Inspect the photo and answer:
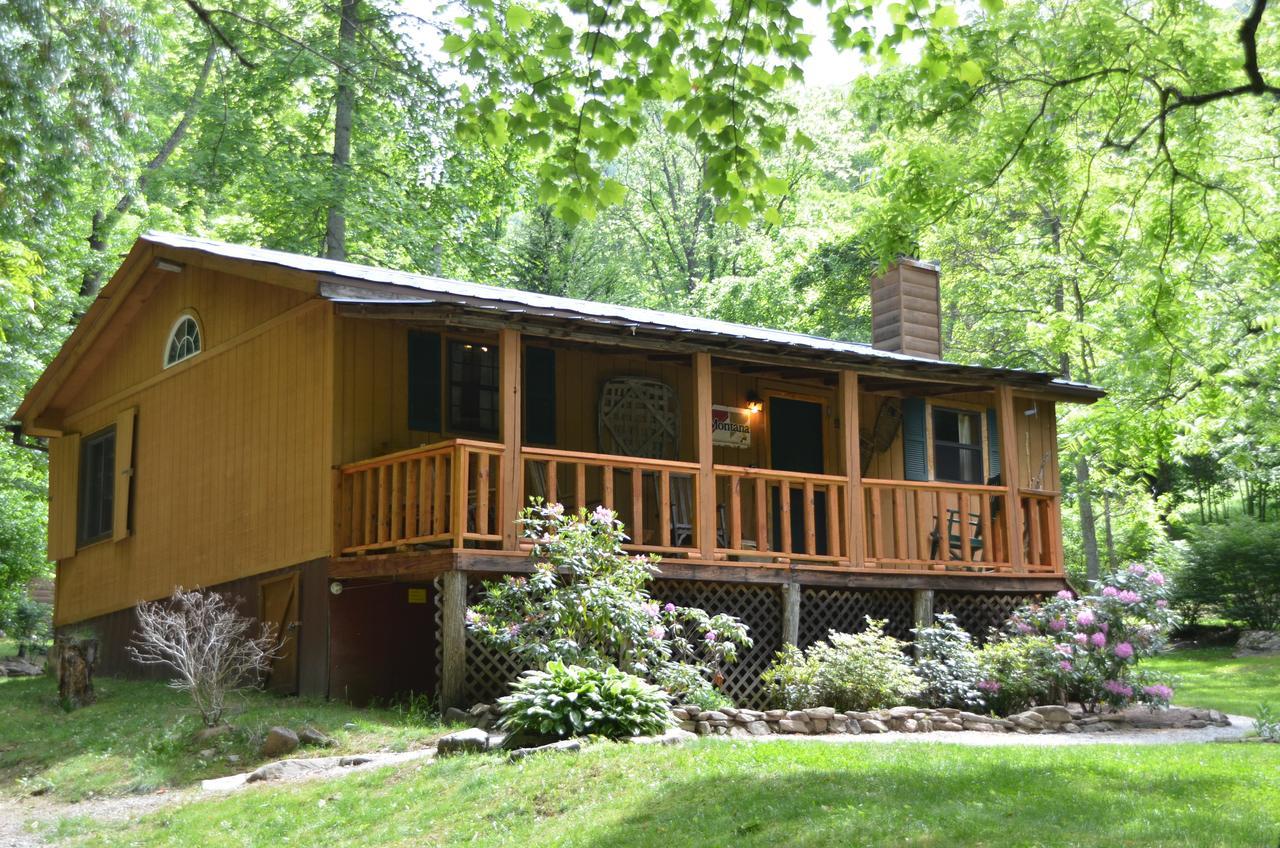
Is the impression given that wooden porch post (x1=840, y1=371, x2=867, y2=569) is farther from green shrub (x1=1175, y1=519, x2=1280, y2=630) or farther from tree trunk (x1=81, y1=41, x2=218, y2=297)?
tree trunk (x1=81, y1=41, x2=218, y2=297)

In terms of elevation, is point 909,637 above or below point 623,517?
below

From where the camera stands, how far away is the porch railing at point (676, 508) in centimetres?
1222

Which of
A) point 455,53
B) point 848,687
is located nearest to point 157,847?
point 455,53

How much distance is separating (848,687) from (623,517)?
3913mm

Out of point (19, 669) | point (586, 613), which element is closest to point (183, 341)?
point (19, 669)

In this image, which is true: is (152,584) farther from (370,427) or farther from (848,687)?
(848,687)

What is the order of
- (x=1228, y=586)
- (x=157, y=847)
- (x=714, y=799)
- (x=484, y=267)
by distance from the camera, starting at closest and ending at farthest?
1. (x=714, y=799)
2. (x=157, y=847)
3. (x=1228, y=586)
4. (x=484, y=267)

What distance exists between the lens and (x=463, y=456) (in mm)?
11961

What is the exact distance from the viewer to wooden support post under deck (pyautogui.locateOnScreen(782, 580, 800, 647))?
13.8 meters

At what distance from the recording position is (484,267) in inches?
1194

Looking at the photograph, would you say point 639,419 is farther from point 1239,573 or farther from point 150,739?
point 1239,573

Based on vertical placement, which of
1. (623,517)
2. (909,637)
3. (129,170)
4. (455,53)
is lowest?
(909,637)

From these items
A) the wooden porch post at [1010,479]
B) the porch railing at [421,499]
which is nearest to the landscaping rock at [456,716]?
the porch railing at [421,499]

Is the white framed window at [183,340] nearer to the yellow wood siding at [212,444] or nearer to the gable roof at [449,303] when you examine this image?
the yellow wood siding at [212,444]
